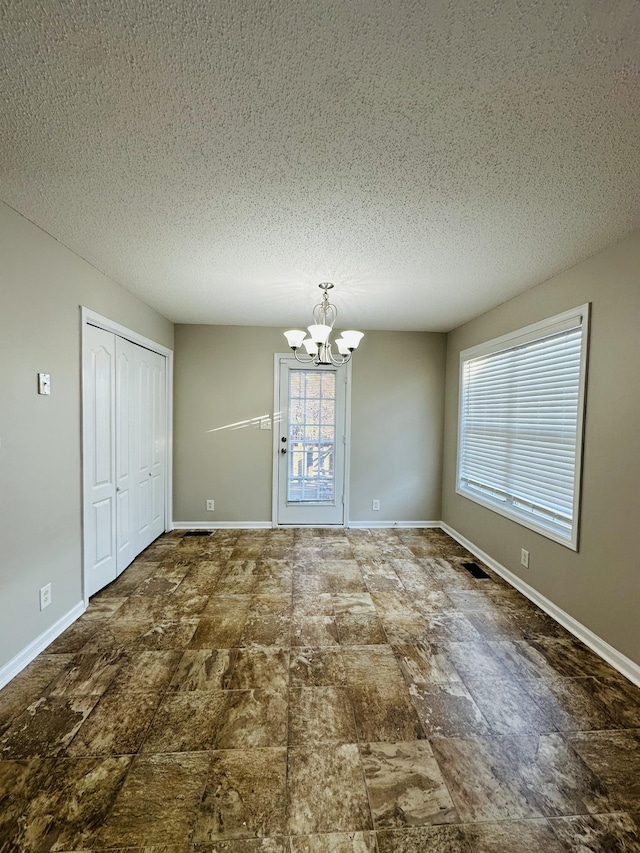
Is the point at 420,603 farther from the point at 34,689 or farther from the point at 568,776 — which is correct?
the point at 34,689

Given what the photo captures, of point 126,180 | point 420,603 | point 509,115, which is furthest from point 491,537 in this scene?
point 126,180

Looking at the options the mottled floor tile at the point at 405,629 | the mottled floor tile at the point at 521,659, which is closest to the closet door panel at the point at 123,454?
the mottled floor tile at the point at 405,629

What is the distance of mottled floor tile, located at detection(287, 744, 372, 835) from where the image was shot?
4.21 ft

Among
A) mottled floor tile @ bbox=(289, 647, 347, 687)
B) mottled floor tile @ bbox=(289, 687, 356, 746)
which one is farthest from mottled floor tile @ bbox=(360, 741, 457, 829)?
mottled floor tile @ bbox=(289, 647, 347, 687)

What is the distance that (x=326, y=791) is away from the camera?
1.39m

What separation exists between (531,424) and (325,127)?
265cm

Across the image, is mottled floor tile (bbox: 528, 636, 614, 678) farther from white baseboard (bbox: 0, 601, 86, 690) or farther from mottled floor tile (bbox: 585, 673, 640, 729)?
white baseboard (bbox: 0, 601, 86, 690)

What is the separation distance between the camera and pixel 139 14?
1.00 metres

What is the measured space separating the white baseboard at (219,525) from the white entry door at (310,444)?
0.77 ft

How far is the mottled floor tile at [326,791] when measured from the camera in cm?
128

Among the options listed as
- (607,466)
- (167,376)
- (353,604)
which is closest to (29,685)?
(353,604)

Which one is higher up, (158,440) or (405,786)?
(158,440)

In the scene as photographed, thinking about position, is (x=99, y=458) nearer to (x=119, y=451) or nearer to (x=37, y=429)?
(x=119, y=451)

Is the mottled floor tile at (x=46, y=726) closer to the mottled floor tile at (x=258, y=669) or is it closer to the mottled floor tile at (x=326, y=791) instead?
the mottled floor tile at (x=258, y=669)
